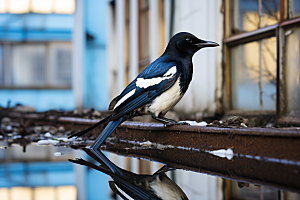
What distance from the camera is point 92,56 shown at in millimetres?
7875

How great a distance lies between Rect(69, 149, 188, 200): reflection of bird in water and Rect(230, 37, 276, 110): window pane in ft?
5.68

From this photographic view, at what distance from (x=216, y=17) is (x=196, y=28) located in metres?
0.34

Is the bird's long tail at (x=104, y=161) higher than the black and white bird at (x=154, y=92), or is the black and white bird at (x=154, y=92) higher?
the black and white bird at (x=154, y=92)

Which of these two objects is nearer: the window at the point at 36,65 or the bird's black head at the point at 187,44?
the bird's black head at the point at 187,44

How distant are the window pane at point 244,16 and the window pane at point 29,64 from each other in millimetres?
7702

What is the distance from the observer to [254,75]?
3.61 metres

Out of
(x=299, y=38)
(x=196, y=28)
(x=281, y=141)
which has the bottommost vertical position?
(x=281, y=141)

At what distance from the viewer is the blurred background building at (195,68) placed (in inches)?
76.9

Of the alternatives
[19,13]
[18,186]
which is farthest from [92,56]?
[18,186]

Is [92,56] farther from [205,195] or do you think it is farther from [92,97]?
[205,195]

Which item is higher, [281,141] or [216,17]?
[216,17]

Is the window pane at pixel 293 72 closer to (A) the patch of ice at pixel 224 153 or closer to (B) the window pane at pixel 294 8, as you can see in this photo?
(B) the window pane at pixel 294 8

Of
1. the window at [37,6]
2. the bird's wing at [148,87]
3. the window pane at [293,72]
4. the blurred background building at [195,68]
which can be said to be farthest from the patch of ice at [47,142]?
the window at [37,6]

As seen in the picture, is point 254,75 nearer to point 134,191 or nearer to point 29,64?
point 134,191
